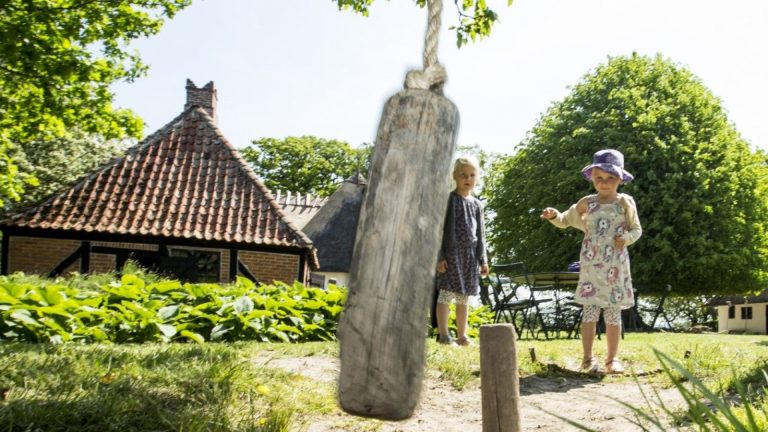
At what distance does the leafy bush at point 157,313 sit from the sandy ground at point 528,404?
1.15 m

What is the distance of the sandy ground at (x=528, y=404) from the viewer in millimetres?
3633

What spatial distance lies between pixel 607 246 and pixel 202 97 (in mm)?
15534

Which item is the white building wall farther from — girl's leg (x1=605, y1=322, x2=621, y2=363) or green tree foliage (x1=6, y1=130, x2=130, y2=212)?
girl's leg (x1=605, y1=322, x2=621, y2=363)

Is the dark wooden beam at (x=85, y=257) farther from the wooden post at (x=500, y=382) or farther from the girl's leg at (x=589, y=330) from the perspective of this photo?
the wooden post at (x=500, y=382)

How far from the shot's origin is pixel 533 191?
23.8 m

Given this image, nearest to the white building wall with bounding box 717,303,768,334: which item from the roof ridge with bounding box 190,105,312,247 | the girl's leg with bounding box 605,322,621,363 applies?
the roof ridge with bounding box 190,105,312,247

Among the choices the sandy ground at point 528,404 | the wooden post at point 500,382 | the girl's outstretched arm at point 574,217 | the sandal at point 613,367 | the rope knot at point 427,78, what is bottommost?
the sandy ground at point 528,404

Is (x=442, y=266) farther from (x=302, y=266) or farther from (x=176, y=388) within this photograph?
(x=302, y=266)

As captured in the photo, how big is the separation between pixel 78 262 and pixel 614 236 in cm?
1278

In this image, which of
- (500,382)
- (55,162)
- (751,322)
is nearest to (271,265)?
(500,382)

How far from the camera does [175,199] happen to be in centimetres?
1501

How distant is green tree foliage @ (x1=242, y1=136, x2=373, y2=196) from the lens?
4747 centimetres

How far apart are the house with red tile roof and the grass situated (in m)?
9.73

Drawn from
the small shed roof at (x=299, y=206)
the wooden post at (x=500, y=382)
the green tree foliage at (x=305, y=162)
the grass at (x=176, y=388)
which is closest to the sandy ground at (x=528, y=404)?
the grass at (x=176, y=388)
